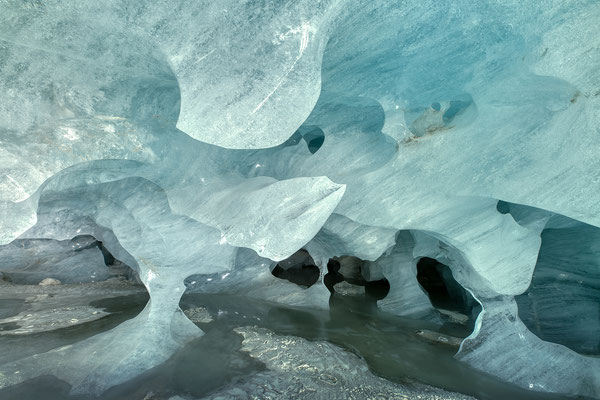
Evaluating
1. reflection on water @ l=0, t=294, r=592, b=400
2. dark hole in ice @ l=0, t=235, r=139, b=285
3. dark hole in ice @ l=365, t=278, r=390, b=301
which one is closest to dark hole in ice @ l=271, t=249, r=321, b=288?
dark hole in ice @ l=365, t=278, r=390, b=301

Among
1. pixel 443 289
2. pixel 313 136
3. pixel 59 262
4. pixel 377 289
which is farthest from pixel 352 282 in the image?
pixel 59 262

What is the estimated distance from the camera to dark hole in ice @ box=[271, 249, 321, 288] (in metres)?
6.46

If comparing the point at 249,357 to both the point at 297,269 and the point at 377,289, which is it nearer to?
the point at 377,289

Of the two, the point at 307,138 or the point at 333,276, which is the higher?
the point at 307,138

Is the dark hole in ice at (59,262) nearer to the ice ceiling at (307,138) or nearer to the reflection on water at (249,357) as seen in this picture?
the ice ceiling at (307,138)

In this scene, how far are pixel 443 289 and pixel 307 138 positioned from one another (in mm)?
3949

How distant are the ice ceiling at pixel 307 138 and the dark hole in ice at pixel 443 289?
1.23 meters

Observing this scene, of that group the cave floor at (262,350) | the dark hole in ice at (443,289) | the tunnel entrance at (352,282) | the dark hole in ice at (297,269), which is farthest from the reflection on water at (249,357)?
the dark hole in ice at (297,269)

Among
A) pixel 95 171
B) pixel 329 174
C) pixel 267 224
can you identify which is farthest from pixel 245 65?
pixel 95 171

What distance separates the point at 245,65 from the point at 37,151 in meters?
1.62

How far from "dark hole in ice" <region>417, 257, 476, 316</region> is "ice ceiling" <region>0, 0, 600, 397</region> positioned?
1.23 m

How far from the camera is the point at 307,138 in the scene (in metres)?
4.18

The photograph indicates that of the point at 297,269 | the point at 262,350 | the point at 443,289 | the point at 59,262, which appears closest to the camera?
the point at 262,350

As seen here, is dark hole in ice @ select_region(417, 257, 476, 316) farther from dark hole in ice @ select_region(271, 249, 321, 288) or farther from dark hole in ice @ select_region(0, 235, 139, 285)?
dark hole in ice @ select_region(0, 235, 139, 285)
